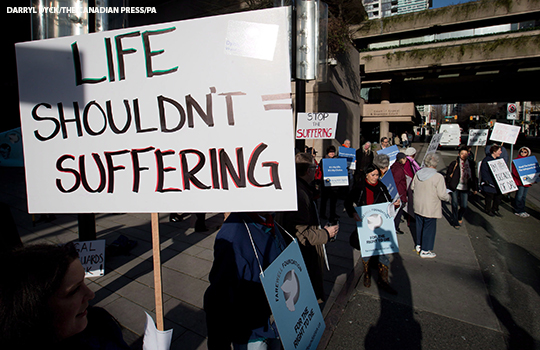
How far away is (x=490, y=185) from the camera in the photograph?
7121mm

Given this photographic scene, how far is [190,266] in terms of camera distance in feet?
14.8

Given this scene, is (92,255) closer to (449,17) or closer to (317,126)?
(317,126)

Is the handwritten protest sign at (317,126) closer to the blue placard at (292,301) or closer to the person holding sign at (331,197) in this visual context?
the person holding sign at (331,197)

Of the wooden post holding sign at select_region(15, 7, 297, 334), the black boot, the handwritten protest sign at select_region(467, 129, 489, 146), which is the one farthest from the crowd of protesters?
the handwritten protest sign at select_region(467, 129, 489, 146)

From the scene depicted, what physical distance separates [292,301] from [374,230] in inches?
89.8

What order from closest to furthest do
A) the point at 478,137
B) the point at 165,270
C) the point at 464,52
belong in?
the point at 165,270, the point at 478,137, the point at 464,52

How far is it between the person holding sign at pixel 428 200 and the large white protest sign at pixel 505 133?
4915 millimetres

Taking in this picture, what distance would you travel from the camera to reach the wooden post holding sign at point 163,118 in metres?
1.52

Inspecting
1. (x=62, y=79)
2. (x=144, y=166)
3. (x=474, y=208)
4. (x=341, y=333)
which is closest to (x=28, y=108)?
(x=62, y=79)

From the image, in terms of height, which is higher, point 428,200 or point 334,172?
point 334,172

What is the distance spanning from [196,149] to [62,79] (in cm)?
91

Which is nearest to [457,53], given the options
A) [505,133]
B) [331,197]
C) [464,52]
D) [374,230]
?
[464,52]

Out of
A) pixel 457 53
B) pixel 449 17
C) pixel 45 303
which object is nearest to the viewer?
pixel 45 303

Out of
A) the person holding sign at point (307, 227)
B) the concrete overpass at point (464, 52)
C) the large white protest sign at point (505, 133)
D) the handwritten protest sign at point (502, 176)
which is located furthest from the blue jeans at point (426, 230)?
the concrete overpass at point (464, 52)
